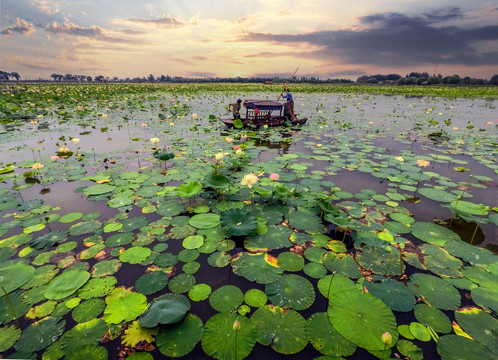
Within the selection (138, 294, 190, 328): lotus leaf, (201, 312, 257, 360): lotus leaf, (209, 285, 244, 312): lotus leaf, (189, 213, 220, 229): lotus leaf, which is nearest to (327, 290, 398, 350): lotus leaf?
(201, 312, 257, 360): lotus leaf

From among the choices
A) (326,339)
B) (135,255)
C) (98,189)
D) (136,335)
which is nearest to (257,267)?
(326,339)

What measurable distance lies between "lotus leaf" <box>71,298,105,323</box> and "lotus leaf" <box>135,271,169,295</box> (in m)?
0.37

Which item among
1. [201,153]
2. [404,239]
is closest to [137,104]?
[201,153]

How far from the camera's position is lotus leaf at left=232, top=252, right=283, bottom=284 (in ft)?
9.11

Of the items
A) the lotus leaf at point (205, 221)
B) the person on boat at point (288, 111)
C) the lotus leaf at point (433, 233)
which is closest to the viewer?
the lotus leaf at point (433, 233)

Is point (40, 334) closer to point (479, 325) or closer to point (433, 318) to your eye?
point (433, 318)

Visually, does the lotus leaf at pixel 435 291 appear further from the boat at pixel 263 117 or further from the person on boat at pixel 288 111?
the person on boat at pixel 288 111

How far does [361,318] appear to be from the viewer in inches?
88.5

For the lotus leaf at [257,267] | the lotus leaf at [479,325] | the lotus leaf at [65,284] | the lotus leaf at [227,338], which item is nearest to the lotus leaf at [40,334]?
the lotus leaf at [65,284]

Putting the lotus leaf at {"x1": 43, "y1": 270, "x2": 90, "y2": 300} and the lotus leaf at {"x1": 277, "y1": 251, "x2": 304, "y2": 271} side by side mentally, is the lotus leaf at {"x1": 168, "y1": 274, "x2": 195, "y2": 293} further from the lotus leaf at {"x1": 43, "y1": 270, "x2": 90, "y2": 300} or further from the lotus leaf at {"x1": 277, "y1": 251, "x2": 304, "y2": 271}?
the lotus leaf at {"x1": 277, "y1": 251, "x2": 304, "y2": 271}

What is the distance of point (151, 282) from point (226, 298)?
3.06ft

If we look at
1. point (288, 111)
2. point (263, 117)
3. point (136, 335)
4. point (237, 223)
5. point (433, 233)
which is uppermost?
point (288, 111)

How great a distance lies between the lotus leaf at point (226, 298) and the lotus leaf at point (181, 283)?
1.05ft

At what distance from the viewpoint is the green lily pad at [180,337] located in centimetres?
200
